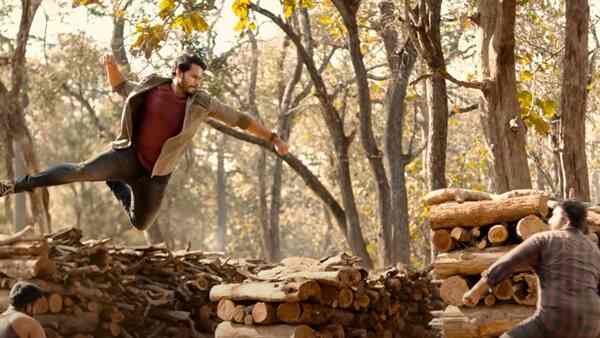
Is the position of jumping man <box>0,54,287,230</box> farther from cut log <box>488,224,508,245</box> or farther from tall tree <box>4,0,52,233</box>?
tall tree <box>4,0,52,233</box>

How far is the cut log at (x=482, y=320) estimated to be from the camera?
9539 millimetres

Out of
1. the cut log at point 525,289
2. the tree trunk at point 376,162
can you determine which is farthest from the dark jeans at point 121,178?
the tree trunk at point 376,162

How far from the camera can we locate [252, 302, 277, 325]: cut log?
10.5 metres

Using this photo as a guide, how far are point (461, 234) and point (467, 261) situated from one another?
0.98 feet

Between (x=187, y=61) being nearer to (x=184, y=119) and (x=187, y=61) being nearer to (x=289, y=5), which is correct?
(x=184, y=119)

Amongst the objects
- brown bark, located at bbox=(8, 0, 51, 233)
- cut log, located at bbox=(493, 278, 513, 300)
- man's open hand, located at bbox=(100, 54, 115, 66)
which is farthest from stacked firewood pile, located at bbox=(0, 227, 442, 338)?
brown bark, located at bbox=(8, 0, 51, 233)

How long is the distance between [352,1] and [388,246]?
4403 mm

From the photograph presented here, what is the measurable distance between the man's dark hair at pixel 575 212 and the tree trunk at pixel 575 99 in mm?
6245

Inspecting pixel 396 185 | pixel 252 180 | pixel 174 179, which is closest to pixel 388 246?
pixel 396 185

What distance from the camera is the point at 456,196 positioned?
399 inches

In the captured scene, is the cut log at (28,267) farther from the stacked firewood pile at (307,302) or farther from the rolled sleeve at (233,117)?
the rolled sleeve at (233,117)

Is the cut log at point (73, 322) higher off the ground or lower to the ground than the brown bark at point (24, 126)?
lower

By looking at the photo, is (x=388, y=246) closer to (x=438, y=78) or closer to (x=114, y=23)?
(x=438, y=78)

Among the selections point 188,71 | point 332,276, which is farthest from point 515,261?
point 332,276
